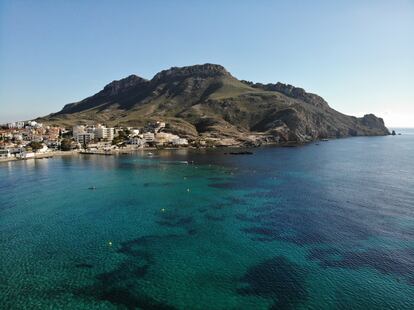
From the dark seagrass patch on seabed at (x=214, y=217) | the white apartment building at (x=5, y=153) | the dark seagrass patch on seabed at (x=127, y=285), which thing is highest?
the white apartment building at (x=5, y=153)

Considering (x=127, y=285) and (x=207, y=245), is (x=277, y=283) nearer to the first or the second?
(x=207, y=245)

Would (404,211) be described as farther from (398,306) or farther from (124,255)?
(124,255)

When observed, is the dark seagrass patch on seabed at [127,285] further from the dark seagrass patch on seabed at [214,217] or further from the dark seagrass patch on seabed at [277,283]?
the dark seagrass patch on seabed at [214,217]

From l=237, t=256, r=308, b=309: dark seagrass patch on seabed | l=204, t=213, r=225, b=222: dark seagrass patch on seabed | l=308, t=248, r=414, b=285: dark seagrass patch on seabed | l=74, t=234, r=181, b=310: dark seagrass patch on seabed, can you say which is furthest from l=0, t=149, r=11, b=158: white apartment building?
l=308, t=248, r=414, b=285: dark seagrass patch on seabed

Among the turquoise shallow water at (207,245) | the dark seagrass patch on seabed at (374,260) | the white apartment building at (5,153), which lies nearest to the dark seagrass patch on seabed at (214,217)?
the turquoise shallow water at (207,245)

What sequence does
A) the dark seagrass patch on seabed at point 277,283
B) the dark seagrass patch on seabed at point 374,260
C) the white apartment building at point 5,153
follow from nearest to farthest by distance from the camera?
1. the dark seagrass patch on seabed at point 277,283
2. the dark seagrass patch on seabed at point 374,260
3. the white apartment building at point 5,153

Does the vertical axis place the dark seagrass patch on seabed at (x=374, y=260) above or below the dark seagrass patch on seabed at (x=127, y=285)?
above

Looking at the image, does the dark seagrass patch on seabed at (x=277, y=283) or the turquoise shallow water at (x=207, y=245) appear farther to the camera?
the turquoise shallow water at (x=207, y=245)

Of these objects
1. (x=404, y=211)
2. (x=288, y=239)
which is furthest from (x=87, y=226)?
(x=404, y=211)
